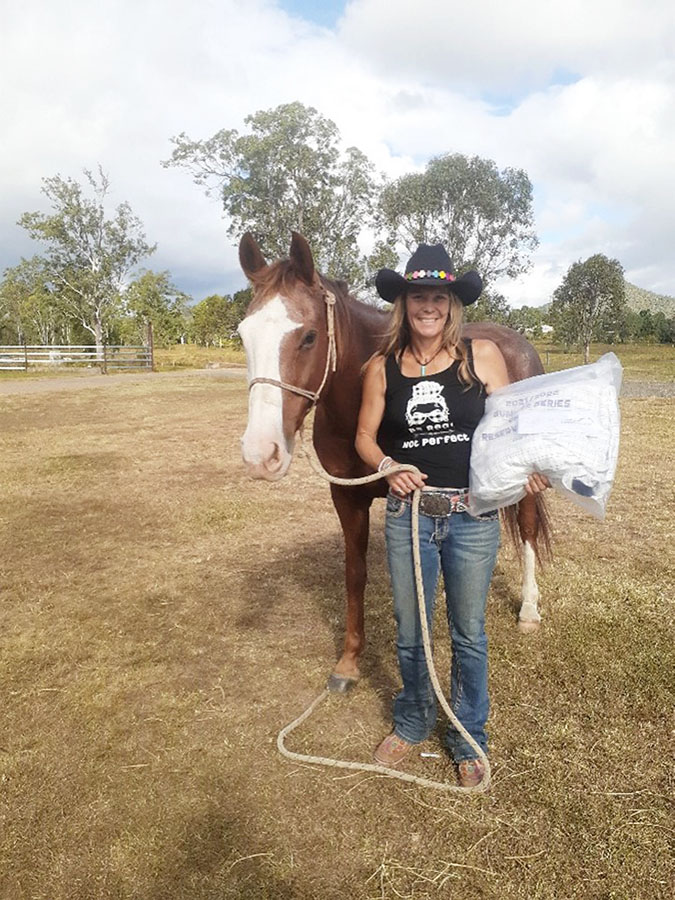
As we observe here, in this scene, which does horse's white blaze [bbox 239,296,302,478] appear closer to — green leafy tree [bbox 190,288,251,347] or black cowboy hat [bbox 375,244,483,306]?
black cowboy hat [bbox 375,244,483,306]

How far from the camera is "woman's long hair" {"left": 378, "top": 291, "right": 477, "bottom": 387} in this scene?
2.20 m

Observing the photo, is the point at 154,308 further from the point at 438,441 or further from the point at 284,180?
the point at 438,441

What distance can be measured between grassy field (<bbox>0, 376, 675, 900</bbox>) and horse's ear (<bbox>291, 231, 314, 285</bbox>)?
223 centimetres

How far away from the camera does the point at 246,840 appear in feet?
7.11

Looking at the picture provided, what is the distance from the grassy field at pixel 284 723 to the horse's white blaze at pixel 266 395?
4.76 feet

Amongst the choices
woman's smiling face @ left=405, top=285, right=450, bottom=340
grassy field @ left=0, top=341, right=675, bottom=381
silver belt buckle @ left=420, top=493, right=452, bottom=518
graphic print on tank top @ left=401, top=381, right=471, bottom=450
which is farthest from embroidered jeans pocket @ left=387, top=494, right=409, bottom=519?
grassy field @ left=0, top=341, right=675, bottom=381

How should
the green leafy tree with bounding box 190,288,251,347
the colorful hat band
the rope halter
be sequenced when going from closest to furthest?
the colorful hat band < the rope halter < the green leafy tree with bounding box 190,288,251,347

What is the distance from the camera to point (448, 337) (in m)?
2.21

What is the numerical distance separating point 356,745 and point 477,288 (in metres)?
2.20

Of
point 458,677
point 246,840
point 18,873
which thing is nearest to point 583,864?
point 458,677

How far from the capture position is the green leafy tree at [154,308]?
Answer: 3644 centimetres

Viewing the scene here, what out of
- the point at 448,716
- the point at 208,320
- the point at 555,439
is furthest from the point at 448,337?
the point at 208,320

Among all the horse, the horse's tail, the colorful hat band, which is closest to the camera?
the colorful hat band

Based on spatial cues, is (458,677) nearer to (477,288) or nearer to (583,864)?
(583,864)
